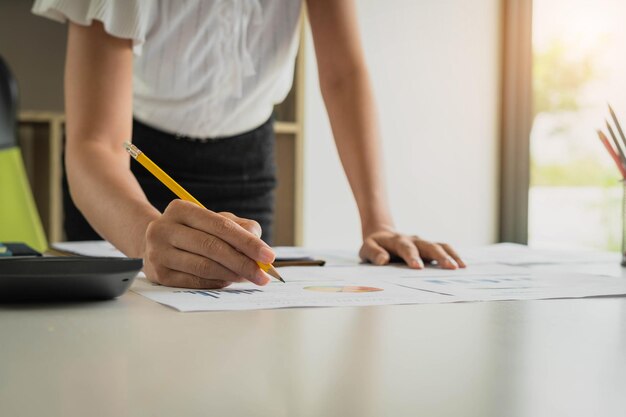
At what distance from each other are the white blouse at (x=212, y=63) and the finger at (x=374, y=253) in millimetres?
526

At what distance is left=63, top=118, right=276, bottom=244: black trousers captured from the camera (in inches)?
61.8

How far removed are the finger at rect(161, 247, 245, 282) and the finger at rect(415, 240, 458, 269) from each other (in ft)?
1.10

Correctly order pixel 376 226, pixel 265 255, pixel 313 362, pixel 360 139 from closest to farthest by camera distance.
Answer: pixel 313 362 → pixel 265 255 → pixel 376 226 → pixel 360 139

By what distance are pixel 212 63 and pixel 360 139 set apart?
1.04 feet

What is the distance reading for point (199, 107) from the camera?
5.11 ft

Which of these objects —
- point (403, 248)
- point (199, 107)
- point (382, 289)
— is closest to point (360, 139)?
point (199, 107)

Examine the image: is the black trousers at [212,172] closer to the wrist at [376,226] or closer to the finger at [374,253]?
the wrist at [376,226]

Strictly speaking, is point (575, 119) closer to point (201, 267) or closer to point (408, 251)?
point (408, 251)

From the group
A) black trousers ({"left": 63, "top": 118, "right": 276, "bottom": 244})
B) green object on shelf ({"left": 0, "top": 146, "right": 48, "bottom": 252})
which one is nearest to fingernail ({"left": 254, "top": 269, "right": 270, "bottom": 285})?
black trousers ({"left": 63, "top": 118, "right": 276, "bottom": 244})

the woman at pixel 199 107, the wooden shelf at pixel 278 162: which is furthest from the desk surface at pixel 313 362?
the wooden shelf at pixel 278 162

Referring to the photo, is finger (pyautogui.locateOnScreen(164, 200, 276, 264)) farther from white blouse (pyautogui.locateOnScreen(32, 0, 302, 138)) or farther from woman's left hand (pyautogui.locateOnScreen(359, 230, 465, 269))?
white blouse (pyautogui.locateOnScreen(32, 0, 302, 138))

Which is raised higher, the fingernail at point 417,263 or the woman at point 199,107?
the woman at point 199,107

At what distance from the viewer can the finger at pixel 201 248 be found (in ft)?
2.55

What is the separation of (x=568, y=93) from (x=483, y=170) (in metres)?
0.55
